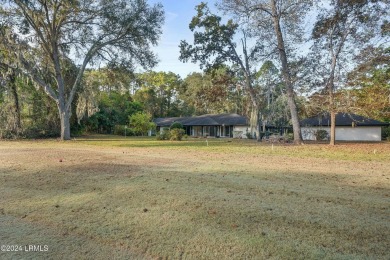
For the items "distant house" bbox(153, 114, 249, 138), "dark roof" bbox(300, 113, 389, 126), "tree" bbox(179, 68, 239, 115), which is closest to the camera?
"tree" bbox(179, 68, 239, 115)

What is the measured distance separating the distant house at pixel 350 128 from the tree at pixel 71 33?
21.5m

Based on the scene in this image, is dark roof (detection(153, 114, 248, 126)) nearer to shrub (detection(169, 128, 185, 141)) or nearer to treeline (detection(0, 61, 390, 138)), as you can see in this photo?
treeline (detection(0, 61, 390, 138))

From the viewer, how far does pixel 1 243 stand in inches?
129

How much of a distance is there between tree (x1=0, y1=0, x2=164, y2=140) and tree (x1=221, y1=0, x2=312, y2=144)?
23.0ft

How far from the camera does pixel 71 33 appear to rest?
81.7ft

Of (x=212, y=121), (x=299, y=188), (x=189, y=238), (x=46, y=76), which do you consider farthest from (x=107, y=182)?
(x=212, y=121)

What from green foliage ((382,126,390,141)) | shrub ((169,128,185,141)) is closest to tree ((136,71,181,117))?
shrub ((169,128,185,141))

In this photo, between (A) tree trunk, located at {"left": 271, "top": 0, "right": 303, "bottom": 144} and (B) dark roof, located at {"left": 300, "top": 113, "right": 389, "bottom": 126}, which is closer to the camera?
(A) tree trunk, located at {"left": 271, "top": 0, "right": 303, "bottom": 144}

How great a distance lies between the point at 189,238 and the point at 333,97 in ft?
72.2

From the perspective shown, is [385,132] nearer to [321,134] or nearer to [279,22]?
[321,134]

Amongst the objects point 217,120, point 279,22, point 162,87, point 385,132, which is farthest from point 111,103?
point 385,132

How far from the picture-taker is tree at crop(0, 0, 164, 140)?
2212 cm

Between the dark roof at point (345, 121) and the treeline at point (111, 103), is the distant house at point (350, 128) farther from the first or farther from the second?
the treeline at point (111, 103)

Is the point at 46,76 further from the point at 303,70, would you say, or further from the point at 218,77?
the point at 303,70
